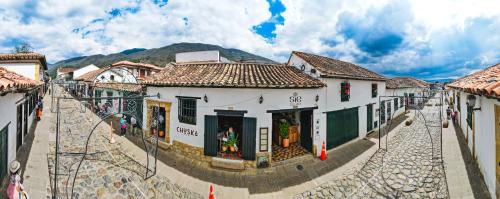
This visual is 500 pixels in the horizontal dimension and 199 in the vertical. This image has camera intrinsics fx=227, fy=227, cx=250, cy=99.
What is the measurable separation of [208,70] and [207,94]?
6.93 ft

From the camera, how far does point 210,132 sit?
32.8 ft

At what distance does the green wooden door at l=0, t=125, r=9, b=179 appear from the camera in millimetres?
5957

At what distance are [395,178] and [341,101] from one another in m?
5.15

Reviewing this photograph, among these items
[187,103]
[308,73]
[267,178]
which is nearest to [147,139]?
[187,103]

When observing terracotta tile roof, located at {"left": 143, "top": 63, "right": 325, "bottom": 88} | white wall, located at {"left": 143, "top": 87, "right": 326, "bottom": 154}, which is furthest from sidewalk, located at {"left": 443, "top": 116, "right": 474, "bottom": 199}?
terracotta tile roof, located at {"left": 143, "top": 63, "right": 325, "bottom": 88}

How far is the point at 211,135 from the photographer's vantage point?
9.99 meters

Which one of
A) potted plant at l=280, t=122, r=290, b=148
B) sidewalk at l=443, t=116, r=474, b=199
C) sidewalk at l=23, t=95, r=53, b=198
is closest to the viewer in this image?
sidewalk at l=23, t=95, r=53, b=198

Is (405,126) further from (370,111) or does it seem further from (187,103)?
(187,103)

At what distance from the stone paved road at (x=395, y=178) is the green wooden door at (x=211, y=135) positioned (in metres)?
4.09

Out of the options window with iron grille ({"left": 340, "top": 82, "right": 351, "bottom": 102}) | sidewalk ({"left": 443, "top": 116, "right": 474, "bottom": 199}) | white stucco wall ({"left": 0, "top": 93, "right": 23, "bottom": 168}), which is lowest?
sidewalk ({"left": 443, "top": 116, "right": 474, "bottom": 199})

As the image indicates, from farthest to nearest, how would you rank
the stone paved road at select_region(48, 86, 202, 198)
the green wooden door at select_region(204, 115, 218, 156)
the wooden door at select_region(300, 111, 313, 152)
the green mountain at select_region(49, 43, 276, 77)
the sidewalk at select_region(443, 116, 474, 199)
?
the green mountain at select_region(49, 43, 276, 77), the wooden door at select_region(300, 111, 313, 152), the green wooden door at select_region(204, 115, 218, 156), the stone paved road at select_region(48, 86, 202, 198), the sidewalk at select_region(443, 116, 474, 199)

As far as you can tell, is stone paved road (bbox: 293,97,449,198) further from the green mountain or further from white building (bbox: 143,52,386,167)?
the green mountain

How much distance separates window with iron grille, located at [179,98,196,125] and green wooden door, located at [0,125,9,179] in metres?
5.68

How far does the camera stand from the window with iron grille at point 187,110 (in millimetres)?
10445
